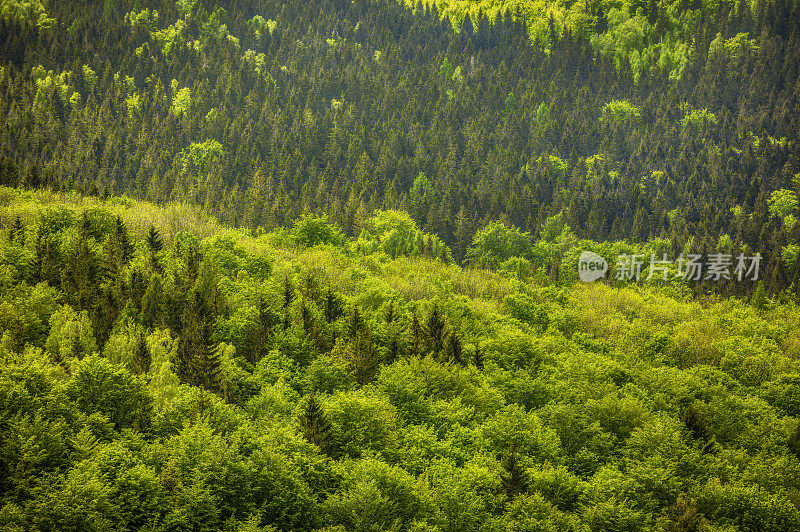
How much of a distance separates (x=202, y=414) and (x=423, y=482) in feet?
55.1

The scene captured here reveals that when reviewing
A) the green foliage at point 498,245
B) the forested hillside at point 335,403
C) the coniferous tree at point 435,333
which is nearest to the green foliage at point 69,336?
the forested hillside at point 335,403

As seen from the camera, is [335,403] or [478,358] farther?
[478,358]

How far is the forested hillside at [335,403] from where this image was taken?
5141cm

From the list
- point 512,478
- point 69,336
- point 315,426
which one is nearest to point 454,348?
point 512,478

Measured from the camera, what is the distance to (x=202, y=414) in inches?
2263

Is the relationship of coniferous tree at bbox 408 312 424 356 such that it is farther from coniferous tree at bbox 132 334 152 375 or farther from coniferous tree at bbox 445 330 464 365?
coniferous tree at bbox 132 334 152 375

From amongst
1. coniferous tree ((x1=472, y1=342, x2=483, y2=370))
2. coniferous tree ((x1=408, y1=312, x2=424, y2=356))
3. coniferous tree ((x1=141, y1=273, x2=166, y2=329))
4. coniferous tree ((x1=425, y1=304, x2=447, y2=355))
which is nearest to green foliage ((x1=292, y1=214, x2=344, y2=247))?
coniferous tree ((x1=408, y1=312, x2=424, y2=356))

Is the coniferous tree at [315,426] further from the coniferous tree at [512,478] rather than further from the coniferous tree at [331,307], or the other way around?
the coniferous tree at [331,307]

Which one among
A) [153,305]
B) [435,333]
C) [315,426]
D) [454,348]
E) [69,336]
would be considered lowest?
[454,348]

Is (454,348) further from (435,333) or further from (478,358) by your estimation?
(478,358)

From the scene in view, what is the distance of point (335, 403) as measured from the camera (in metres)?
64.5

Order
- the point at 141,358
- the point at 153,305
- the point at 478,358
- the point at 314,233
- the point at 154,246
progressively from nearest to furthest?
1. the point at 141,358
2. the point at 153,305
3. the point at 478,358
4. the point at 154,246
5. the point at 314,233

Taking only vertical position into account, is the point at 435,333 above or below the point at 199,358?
below

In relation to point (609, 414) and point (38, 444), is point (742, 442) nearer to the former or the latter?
point (609, 414)
